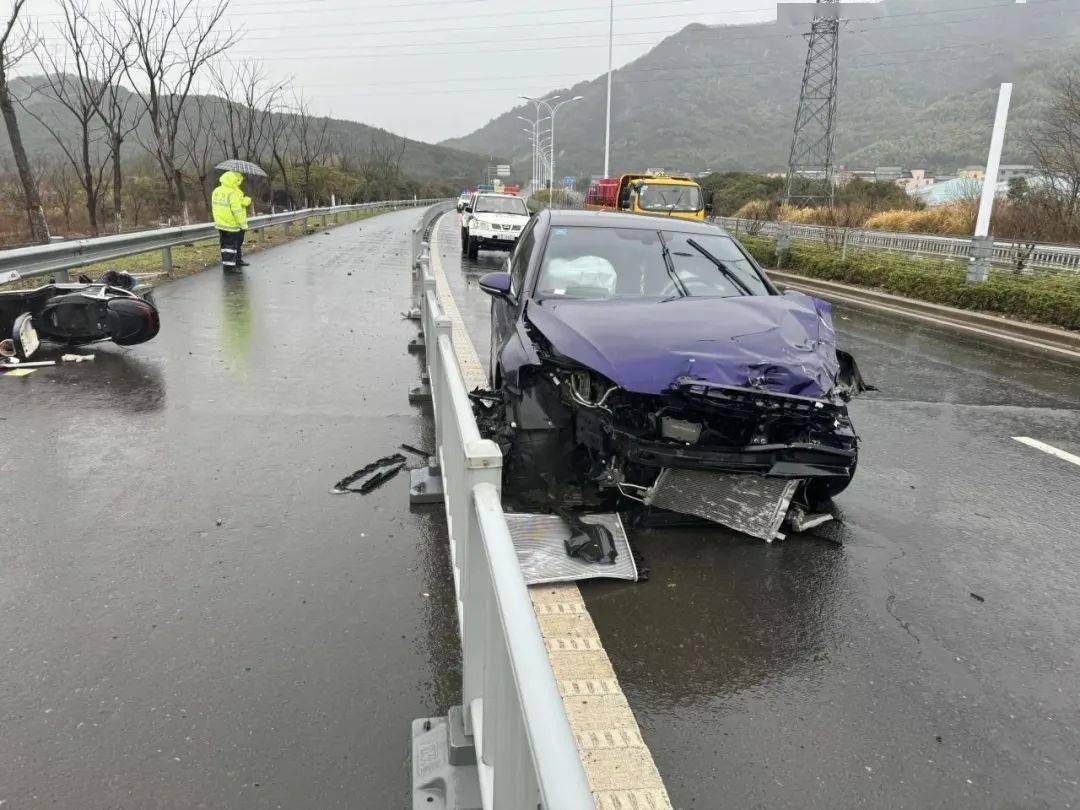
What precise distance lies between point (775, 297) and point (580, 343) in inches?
76.2

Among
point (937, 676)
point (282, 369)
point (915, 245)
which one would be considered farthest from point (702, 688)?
point (915, 245)

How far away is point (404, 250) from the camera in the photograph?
21.0 meters

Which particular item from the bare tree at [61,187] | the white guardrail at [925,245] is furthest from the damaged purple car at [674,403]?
the bare tree at [61,187]

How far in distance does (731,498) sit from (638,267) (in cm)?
203

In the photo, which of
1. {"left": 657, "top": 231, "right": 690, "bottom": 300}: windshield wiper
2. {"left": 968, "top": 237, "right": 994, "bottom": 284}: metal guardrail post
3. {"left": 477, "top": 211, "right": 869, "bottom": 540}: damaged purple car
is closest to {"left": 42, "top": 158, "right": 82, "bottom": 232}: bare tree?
{"left": 657, "top": 231, "right": 690, "bottom": 300}: windshield wiper

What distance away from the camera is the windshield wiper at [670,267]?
5.32 metres

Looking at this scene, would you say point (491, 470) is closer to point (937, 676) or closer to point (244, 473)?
point (937, 676)

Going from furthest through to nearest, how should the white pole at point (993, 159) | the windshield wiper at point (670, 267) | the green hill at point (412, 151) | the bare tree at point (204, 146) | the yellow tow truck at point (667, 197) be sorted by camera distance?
1. the green hill at point (412, 151)
2. the bare tree at point (204, 146)
3. the yellow tow truck at point (667, 197)
4. the white pole at point (993, 159)
5. the windshield wiper at point (670, 267)

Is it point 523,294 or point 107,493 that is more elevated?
point 523,294

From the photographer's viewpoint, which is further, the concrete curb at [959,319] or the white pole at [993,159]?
the white pole at [993,159]

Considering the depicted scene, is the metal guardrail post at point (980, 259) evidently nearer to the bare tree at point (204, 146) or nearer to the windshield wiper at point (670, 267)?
the windshield wiper at point (670, 267)

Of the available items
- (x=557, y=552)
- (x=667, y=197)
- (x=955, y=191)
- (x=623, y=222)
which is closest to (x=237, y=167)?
(x=667, y=197)

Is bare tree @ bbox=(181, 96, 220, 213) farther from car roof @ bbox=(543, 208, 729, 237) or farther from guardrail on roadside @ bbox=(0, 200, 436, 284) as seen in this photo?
car roof @ bbox=(543, 208, 729, 237)

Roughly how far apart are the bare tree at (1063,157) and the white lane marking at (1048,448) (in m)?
15.7
